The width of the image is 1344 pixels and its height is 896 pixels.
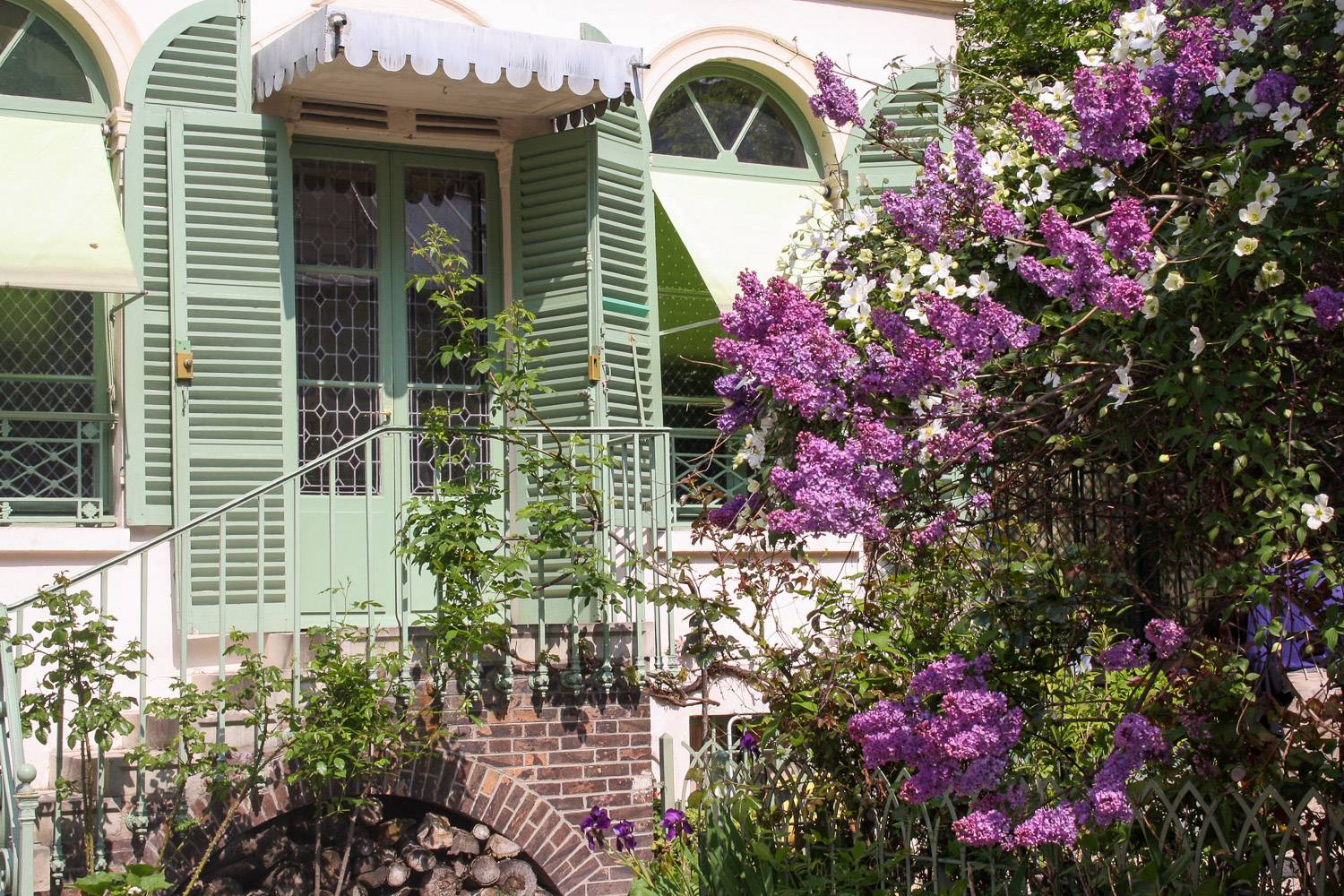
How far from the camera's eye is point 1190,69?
14.0ft

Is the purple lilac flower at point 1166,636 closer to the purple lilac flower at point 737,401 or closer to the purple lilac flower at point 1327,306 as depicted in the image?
the purple lilac flower at point 1327,306

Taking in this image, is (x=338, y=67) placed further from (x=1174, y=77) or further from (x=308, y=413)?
(x=1174, y=77)

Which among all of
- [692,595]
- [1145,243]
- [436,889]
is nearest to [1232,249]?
[1145,243]

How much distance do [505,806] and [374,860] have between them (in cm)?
60

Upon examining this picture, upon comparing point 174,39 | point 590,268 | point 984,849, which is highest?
point 174,39

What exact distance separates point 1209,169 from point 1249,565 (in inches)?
43.8

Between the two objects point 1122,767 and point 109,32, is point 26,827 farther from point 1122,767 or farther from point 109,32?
point 109,32

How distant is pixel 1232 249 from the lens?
4020 mm

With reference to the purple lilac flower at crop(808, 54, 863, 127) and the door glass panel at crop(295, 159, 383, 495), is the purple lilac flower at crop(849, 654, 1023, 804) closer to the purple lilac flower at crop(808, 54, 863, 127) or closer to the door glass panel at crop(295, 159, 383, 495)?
the purple lilac flower at crop(808, 54, 863, 127)

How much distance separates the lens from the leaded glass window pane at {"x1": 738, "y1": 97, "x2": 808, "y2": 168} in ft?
32.4

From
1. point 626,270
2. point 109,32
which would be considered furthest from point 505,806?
point 109,32

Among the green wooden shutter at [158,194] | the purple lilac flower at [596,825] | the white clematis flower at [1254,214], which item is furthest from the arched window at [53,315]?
the white clematis flower at [1254,214]

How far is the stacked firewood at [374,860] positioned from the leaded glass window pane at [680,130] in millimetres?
4509

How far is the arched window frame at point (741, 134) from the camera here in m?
9.54
